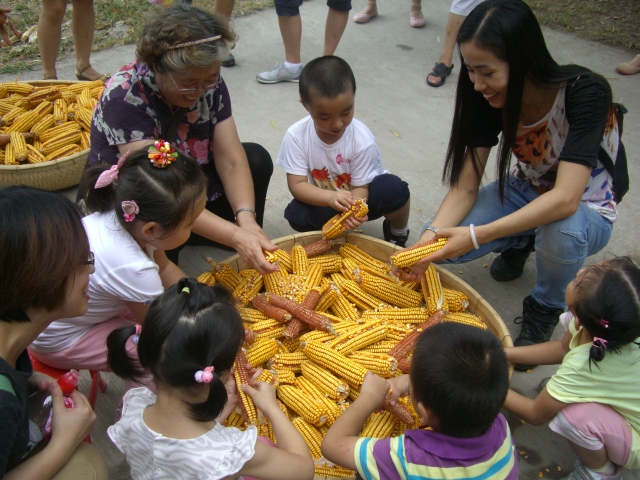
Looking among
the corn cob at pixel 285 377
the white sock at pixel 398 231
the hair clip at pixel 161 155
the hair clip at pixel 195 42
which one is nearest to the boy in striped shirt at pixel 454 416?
the corn cob at pixel 285 377

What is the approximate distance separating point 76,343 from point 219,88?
1.72 meters

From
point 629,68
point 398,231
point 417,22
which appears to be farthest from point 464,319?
point 417,22

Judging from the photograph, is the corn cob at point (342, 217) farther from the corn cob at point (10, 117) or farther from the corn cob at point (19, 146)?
the corn cob at point (10, 117)

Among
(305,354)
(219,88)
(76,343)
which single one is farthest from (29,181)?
(305,354)

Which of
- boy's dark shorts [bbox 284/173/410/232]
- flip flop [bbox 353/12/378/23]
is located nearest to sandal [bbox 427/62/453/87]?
flip flop [bbox 353/12/378/23]

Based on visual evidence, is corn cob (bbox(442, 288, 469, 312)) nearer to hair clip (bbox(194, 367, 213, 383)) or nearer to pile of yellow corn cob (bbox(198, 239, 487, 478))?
pile of yellow corn cob (bbox(198, 239, 487, 478))

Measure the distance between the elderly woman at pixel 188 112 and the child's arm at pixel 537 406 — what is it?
1.39m

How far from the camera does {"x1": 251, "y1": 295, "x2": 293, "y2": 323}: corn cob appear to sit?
9.70 feet

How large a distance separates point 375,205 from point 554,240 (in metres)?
1.16

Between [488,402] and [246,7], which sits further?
[246,7]

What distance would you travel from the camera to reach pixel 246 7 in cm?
795

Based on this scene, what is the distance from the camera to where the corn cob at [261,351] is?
2.74m

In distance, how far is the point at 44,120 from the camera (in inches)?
180

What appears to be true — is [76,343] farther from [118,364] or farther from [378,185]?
[378,185]
